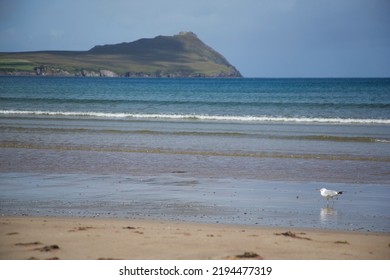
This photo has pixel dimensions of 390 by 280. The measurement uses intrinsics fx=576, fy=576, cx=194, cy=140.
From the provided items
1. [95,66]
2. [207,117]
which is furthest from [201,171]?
[95,66]

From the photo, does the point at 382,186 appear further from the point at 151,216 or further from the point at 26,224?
the point at 26,224

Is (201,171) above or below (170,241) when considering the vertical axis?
above

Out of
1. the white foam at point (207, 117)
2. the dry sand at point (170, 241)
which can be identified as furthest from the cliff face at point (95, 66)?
the dry sand at point (170, 241)

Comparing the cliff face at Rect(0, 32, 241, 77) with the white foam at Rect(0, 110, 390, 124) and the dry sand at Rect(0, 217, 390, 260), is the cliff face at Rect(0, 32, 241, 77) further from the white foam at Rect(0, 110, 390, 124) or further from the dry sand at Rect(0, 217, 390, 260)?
the dry sand at Rect(0, 217, 390, 260)

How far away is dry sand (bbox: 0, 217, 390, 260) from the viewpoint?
20.8 feet

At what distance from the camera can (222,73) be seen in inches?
7598

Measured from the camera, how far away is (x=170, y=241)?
6.97m

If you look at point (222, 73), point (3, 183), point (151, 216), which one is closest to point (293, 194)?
point (151, 216)

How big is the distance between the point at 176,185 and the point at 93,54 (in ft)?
615

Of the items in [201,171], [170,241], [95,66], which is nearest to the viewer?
[170,241]

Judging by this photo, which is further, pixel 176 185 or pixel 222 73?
pixel 222 73

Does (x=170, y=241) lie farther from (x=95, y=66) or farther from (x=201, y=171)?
(x=95, y=66)

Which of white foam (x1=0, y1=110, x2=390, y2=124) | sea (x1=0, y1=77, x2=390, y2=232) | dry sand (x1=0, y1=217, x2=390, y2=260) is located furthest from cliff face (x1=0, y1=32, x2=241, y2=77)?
dry sand (x1=0, y1=217, x2=390, y2=260)
